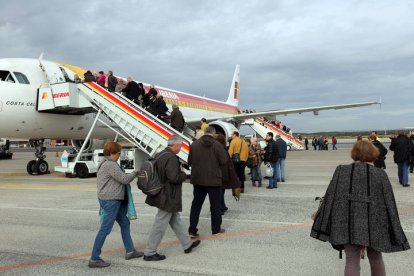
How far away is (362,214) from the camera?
320cm

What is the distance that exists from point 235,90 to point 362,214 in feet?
119

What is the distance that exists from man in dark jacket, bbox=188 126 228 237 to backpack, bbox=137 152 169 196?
116 cm

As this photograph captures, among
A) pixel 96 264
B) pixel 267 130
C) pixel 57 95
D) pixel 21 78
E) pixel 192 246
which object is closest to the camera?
pixel 96 264

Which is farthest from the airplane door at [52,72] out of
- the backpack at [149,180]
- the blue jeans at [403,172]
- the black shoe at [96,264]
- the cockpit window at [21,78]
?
the blue jeans at [403,172]

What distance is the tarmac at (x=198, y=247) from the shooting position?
4453 millimetres

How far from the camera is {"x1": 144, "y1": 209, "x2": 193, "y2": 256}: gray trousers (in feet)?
15.7

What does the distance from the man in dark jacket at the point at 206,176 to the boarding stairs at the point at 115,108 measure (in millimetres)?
6712

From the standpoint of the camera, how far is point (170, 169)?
4.80 meters

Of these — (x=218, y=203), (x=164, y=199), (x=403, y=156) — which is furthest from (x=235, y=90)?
(x=164, y=199)

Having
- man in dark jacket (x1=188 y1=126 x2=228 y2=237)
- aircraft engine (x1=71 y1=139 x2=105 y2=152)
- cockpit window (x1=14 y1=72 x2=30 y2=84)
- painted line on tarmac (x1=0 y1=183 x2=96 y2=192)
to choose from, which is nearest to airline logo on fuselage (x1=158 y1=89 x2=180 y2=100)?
aircraft engine (x1=71 y1=139 x2=105 y2=152)

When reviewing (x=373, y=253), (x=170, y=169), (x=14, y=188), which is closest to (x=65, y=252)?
(x=170, y=169)

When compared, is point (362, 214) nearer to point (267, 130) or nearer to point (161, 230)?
point (161, 230)

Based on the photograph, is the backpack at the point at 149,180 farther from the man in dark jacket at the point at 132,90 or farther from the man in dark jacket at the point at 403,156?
the man in dark jacket at the point at 132,90

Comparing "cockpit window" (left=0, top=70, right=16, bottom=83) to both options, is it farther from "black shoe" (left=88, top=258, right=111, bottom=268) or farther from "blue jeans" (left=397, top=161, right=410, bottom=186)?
"blue jeans" (left=397, top=161, right=410, bottom=186)
